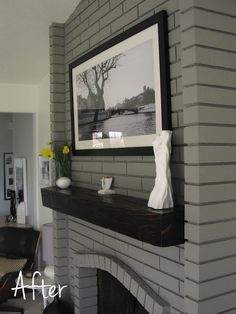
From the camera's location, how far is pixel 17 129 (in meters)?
5.00

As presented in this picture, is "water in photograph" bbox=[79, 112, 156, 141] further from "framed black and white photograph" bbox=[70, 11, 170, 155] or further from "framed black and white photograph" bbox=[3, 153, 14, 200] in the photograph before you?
"framed black and white photograph" bbox=[3, 153, 14, 200]

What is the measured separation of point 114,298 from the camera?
2.23 meters

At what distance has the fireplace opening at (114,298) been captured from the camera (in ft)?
6.65

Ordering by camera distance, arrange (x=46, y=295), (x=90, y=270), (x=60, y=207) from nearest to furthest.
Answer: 1. (x=60, y=207)
2. (x=90, y=270)
3. (x=46, y=295)

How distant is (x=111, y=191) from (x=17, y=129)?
3369 mm

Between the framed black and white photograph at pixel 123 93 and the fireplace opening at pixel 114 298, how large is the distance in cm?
84

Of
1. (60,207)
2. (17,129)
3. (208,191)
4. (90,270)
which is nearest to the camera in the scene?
(208,191)

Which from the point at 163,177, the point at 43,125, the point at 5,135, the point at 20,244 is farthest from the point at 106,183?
Answer: the point at 5,135

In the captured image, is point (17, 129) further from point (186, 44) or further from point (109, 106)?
point (186, 44)

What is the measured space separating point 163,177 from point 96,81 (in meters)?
0.94

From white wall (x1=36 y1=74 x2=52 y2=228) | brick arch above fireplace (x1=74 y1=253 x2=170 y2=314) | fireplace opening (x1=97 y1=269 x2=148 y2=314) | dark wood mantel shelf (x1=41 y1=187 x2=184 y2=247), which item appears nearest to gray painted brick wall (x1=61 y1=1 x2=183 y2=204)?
dark wood mantel shelf (x1=41 y1=187 x2=184 y2=247)

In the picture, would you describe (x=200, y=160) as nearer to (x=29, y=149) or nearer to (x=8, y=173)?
(x=29, y=149)

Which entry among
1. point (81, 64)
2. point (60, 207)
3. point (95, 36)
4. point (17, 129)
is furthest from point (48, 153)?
point (17, 129)

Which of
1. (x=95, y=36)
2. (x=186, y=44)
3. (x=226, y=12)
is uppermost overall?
(x=95, y=36)
